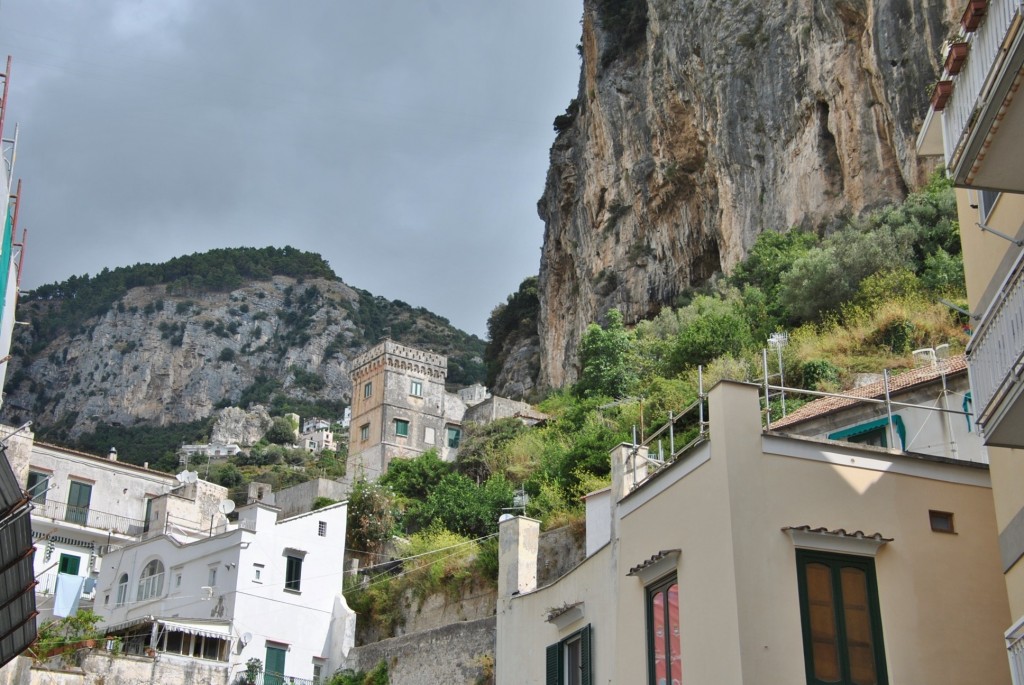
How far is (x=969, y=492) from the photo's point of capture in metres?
14.2

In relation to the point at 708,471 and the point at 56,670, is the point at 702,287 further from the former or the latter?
the point at 708,471

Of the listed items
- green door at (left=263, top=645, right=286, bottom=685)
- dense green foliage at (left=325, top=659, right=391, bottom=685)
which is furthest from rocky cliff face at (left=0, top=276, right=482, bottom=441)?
dense green foliage at (left=325, top=659, right=391, bottom=685)

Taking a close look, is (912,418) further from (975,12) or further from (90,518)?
(90,518)

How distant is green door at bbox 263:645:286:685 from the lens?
32.1 metres

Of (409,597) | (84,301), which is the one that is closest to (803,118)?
(409,597)

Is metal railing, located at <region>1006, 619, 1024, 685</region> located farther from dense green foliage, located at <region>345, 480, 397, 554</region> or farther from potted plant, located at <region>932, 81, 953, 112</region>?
dense green foliage, located at <region>345, 480, 397, 554</region>

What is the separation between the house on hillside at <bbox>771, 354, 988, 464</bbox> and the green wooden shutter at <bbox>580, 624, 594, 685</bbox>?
5510 mm

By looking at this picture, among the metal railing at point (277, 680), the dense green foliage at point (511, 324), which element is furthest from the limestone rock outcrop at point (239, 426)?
the metal railing at point (277, 680)

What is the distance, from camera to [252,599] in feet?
110

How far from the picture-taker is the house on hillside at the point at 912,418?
63.0ft

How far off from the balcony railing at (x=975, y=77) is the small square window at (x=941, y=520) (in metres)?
4.45

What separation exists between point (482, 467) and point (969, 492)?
31.7 meters

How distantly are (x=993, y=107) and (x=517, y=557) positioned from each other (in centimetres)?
1496

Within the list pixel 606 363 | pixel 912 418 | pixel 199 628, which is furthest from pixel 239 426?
pixel 912 418
